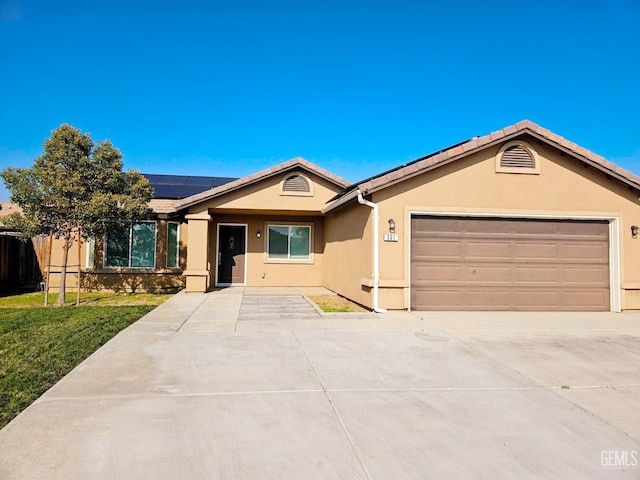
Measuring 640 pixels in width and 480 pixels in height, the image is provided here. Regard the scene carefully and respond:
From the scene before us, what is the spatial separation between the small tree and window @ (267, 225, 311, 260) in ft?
16.2

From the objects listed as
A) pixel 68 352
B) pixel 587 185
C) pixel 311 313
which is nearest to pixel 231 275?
pixel 311 313

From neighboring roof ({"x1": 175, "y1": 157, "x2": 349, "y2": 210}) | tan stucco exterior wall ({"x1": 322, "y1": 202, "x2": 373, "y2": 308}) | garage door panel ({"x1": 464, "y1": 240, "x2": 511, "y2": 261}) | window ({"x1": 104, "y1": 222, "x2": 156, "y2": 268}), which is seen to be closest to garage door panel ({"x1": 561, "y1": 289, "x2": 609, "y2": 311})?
garage door panel ({"x1": 464, "y1": 240, "x2": 511, "y2": 261})

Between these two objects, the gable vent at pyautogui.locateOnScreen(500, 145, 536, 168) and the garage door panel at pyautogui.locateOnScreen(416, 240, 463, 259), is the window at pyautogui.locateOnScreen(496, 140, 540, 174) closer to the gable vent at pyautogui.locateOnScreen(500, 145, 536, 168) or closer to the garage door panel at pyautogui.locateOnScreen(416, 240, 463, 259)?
the gable vent at pyautogui.locateOnScreen(500, 145, 536, 168)

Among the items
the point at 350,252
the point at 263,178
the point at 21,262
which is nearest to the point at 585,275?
the point at 350,252

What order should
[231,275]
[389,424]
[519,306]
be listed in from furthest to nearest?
[231,275] < [519,306] < [389,424]

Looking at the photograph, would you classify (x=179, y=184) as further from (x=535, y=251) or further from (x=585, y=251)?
(x=585, y=251)

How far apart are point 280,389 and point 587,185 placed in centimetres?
923

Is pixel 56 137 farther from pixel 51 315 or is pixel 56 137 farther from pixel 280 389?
pixel 280 389

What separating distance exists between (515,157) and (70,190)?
35.0 feet

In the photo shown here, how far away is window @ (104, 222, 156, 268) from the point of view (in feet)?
42.6

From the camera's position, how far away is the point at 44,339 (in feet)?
20.7

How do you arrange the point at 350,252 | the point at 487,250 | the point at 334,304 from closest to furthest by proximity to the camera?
the point at 487,250 → the point at 334,304 → the point at 350,252

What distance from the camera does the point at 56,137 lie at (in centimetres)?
967

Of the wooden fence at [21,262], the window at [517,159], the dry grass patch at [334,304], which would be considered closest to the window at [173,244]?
the wooden fence at [21,262]
